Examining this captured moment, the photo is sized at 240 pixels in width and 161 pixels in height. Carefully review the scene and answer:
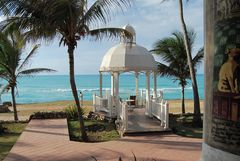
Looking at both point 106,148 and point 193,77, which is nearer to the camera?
point 106,148

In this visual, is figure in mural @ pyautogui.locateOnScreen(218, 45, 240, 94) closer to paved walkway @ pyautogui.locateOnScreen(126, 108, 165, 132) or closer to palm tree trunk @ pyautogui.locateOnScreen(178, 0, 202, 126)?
paved walkway @ pyautogui.locateOnScreen(126, 108, 165, 132)

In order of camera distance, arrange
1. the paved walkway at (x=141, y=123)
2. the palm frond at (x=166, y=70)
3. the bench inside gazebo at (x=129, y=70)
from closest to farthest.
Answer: the paved walkway at (x=141, y=123) < the bench inside gazebo at (x=129, y=70) < the palm frond at (x=166, y=70)

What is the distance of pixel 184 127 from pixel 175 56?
5.47m

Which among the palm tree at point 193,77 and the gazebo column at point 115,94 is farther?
the gazebo column at point 115,94

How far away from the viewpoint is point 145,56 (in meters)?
16.2

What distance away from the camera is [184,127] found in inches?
558

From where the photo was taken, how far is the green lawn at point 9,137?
398 inches

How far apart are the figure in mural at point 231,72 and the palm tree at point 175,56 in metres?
13.4

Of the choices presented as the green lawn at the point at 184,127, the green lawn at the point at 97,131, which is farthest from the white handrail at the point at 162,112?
the green lawn at the point at 97,131

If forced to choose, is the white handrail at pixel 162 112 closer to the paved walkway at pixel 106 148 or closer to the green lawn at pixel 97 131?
the paved walkway at pixel 106 148

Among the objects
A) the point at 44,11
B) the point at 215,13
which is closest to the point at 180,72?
the point at 44,11

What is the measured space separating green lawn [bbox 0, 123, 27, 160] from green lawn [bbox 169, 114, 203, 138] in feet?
20.0

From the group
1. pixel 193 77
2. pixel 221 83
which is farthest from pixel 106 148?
pixel 193 77

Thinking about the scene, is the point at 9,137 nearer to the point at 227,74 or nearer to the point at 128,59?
the point at 128,59
